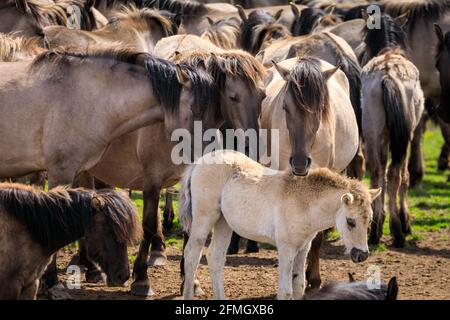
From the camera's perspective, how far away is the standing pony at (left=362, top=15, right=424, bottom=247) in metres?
12.6

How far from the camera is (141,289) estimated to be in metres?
10.0

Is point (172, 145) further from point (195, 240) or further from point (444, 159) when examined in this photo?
point (444, 159)

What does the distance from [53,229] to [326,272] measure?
360cm

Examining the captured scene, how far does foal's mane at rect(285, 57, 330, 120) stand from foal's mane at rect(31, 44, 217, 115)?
788 millimetres

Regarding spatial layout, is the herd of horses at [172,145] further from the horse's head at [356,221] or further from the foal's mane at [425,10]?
the foal's mane at [425,10]

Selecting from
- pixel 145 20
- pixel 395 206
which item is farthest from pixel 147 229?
pixel 145 20

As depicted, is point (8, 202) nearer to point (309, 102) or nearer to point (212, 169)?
point (212, 169)

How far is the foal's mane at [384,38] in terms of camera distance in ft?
47.8

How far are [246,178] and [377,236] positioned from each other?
13.0 feet

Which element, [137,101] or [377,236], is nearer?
[137,101]

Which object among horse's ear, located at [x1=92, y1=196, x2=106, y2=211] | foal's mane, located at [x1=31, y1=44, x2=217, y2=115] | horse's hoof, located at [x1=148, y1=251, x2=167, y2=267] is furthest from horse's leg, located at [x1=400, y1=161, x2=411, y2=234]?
horse's ear, located at [x1=92, y1=196, x2=106, y2=211]

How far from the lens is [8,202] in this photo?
27.7 ft

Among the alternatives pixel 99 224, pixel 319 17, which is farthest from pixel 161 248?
pixel 319 17

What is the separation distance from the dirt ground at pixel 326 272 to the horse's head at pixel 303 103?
1503 mm
